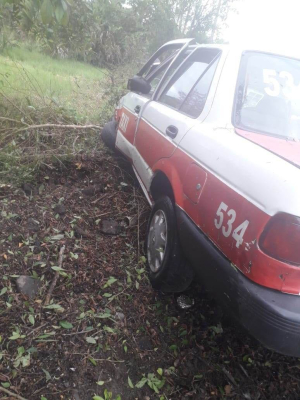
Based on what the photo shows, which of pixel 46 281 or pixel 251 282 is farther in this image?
pixel 46 281

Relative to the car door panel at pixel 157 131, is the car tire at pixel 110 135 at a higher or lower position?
lower

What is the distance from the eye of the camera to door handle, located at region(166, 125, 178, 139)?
2.48 metres

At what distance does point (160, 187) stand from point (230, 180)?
1102mm

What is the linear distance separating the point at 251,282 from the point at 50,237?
186cm

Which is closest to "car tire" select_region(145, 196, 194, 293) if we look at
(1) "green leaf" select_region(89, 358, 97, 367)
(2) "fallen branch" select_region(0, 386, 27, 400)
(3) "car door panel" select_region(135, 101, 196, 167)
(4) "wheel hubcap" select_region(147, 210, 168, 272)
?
(4) "wheel hubcap" select_region(147, 210, 168, 272)

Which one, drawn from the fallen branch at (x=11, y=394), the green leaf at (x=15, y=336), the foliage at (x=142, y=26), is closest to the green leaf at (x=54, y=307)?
the green leaf at (x=15, y=336)

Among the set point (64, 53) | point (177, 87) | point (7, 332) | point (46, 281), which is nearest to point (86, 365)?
point (7, 332)

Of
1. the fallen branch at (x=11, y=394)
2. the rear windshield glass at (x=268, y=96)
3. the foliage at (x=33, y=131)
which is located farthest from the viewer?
the foliage at (x=33, y=131)

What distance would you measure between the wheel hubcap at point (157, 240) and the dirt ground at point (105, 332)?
158mm

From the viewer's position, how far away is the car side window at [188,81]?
2.63 meters

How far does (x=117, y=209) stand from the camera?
343cm

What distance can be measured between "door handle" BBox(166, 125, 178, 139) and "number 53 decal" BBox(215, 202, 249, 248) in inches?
35.9

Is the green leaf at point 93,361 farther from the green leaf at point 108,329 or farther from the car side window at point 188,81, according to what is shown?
the car side window at point 188,81

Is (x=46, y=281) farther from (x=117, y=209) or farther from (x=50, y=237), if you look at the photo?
(x=117, y=209)
